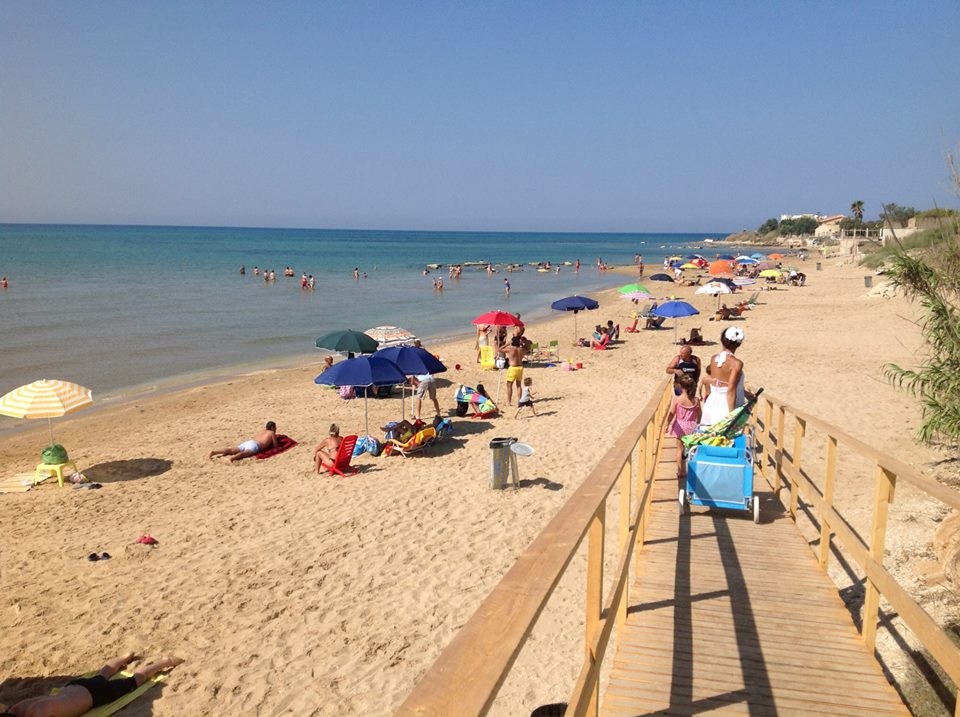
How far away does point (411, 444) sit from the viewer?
426 inches

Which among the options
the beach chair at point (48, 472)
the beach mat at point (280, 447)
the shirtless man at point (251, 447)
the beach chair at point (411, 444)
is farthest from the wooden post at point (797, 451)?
the beach chair at point (48, 472)

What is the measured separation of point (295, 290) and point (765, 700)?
4420 centimetres

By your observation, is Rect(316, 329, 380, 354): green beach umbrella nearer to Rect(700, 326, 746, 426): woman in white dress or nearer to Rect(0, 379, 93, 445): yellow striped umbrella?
Rect(0, 379, 93, 445): yellow striped umbrella

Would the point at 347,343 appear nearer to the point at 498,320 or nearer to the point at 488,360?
the point at 498,320

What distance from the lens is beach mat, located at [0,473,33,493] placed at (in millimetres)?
9789

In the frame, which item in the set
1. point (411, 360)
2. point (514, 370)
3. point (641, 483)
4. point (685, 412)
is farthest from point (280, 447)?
point (641, 483)

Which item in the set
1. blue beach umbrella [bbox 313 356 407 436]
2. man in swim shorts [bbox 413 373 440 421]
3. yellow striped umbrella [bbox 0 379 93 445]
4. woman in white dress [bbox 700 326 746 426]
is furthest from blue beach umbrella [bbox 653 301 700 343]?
yellow striped umbrella [bbox 0 379 93 445]

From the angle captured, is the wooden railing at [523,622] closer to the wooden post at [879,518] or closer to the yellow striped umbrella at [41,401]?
the wooden post at [879,518]

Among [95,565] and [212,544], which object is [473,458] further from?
[95,565]

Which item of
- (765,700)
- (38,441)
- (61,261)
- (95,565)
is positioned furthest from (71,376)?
(61,261)

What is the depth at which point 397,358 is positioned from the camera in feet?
36.6

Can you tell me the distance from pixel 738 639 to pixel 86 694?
4.41m

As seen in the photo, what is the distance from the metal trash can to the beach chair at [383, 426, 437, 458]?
2.20 meters

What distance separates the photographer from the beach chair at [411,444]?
10.8 metres
